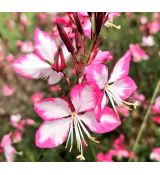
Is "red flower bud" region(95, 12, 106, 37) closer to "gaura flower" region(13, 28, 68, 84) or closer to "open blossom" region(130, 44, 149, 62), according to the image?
"gaura flower" region(13, 28, 68, 84)

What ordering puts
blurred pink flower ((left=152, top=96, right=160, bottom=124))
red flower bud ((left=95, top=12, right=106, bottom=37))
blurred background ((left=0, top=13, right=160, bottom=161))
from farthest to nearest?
blurred background ((left=0, top=13, right=160, bottom=161)) → blurred pink flower ((left=152, top=96, right=160, bottom=124)) → red flower bud ((left=95, top=12, right=106, bottom=37))

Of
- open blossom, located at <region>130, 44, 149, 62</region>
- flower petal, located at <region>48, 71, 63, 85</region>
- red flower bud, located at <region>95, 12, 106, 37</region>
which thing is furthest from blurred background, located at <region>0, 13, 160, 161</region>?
red flower bud, located at <region>95, 12, 106, 37</region>

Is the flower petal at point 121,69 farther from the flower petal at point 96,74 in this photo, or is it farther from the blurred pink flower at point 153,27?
the blurred pink flower at point 153,27

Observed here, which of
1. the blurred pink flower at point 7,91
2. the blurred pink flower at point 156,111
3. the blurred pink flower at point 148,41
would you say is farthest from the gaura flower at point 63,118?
the blurred pink flower at point 7,91

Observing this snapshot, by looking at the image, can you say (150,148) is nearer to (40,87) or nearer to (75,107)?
(40,87)

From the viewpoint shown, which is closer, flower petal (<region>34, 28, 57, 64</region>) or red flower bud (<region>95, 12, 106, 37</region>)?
red flower bud (<region>95, 12, 106, 37</region>)

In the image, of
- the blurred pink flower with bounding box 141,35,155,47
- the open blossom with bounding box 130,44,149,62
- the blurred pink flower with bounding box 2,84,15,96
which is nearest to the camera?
the open blossom with bounding box 130,44,149,62

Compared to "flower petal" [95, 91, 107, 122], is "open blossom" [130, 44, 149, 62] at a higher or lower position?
lower

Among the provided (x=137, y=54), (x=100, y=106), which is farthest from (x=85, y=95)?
(x=137, y=54)
